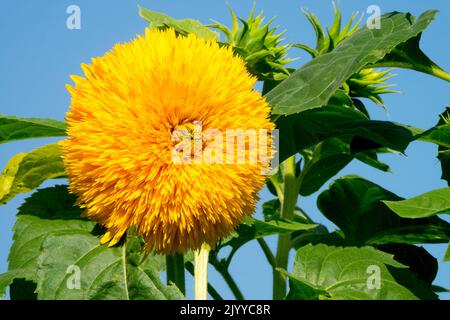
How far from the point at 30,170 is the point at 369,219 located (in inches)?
33.3

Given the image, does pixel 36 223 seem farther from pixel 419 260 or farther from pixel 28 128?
pixel 419 260

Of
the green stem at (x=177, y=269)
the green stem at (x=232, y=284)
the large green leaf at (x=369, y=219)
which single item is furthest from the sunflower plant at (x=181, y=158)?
the large green leaf at (x=369, y=219)

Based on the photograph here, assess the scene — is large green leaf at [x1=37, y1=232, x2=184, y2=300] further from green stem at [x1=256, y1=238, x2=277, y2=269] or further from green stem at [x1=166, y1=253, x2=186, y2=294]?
green stem at [x1=256, y1=238, x2=277, y2=269]

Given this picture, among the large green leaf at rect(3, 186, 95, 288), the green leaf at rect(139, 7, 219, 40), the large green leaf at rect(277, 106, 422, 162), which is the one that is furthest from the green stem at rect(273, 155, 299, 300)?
the large green leaf at rect(3, 186, 95, 288)

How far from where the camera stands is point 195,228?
3.27 ft

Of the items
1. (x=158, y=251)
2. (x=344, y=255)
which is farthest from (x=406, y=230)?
(x=158, y=251)

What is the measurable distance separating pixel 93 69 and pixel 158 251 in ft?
0.90

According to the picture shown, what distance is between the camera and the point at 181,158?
974mm

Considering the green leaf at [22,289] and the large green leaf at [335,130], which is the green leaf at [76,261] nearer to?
the green leaf at [22,289]

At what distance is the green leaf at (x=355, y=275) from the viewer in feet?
4.27

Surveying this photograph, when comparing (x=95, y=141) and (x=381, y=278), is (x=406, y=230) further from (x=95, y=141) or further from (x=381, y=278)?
(x=95, y=141)

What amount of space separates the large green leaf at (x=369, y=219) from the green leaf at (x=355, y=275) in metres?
0.25
